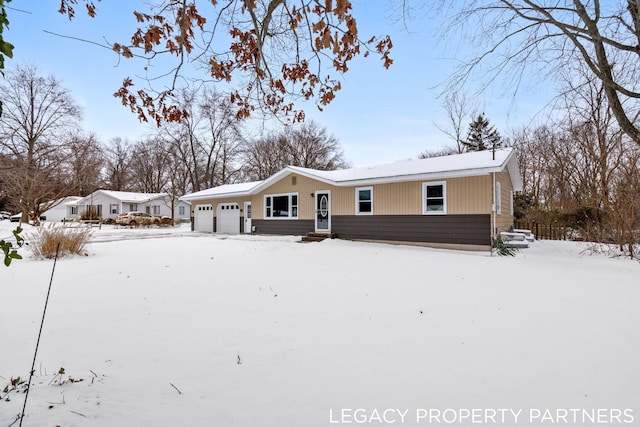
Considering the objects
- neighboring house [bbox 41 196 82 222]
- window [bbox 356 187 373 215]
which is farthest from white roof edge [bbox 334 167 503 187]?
neighboring house [bbox 41 196 82 222]

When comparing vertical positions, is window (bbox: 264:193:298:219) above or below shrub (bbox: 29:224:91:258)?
above

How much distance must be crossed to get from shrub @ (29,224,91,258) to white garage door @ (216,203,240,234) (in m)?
10.2

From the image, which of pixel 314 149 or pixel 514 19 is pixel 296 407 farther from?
pixel 314 149

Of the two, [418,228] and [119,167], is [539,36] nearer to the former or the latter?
[418,228]

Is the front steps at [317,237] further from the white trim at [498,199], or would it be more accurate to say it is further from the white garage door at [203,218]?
the white garage door at [203,218]

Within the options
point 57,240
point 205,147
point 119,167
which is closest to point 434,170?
point 57,240

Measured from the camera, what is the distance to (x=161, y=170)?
43.7m

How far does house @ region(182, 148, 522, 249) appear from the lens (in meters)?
10.7

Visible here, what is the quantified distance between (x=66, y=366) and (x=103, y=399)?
0.83 m

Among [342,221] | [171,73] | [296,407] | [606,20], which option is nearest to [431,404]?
[296,407]

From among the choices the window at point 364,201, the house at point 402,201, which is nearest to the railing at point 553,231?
the house at point 402,201

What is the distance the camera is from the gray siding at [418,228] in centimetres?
1070

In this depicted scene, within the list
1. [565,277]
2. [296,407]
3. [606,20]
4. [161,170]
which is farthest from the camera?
[161,170]

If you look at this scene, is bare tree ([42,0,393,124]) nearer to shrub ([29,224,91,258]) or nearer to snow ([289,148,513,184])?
shrub ([29,224,91,258])
